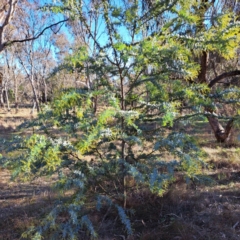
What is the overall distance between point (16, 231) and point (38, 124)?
2.08 metres

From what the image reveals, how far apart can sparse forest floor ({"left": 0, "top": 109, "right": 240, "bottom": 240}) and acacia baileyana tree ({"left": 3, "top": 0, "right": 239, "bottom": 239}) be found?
654 mm

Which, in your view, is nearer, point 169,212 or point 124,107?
point 124,107

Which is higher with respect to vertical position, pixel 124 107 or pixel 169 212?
pixel 124 107

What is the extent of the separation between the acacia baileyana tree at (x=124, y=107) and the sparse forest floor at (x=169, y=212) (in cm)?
65

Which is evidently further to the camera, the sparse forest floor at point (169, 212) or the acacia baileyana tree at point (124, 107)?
the sparse forest floor at point (169, 212)

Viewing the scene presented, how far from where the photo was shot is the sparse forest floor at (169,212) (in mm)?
3262

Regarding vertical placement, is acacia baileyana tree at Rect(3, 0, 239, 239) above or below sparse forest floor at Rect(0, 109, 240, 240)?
above

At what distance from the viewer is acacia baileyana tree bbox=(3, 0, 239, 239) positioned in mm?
2348

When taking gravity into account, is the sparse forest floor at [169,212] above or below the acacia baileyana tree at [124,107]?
below

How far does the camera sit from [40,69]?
26.9 metres

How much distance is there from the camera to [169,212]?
3797 millimetres

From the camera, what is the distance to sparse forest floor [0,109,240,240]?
3262 mm

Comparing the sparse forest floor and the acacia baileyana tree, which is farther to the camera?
the sparse forest floor

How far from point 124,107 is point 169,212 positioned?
6.06ft
